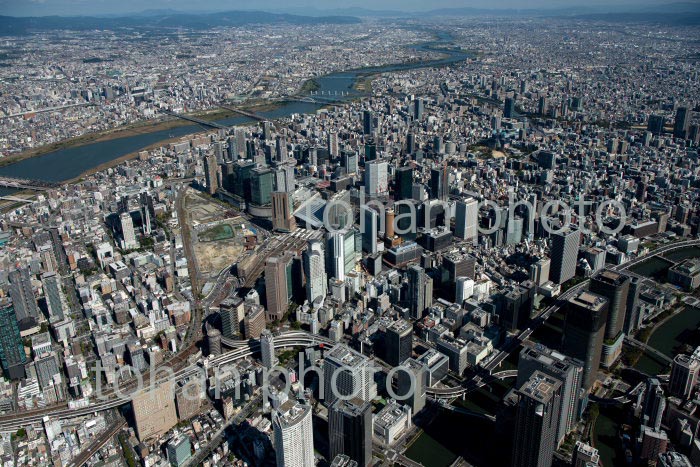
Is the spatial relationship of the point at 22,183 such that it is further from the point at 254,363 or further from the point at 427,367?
the point at 427,367

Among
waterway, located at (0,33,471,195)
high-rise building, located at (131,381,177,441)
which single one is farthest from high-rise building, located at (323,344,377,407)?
A: waterway, located at (0,33,471,195)

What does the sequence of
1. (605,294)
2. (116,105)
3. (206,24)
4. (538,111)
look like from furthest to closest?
(206,24) → (116,105) → (538,111) → (605,294)

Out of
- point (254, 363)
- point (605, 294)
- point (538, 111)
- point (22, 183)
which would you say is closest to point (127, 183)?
point (22, 183)

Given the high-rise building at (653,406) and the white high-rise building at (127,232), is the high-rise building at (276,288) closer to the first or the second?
the white high-rise building at (127,232)

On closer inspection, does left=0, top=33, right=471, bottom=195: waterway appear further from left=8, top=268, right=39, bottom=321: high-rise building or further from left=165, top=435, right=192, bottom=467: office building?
left=165, top=435, right=192, bottom=467: office building

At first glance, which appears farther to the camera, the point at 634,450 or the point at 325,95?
the point at 325,95

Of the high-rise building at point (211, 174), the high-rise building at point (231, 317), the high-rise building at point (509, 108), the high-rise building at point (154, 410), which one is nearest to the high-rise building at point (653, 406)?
the high-rise building at point (231, 317)

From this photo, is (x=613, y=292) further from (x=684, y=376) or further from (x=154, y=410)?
Result: (x=154, y=410)
